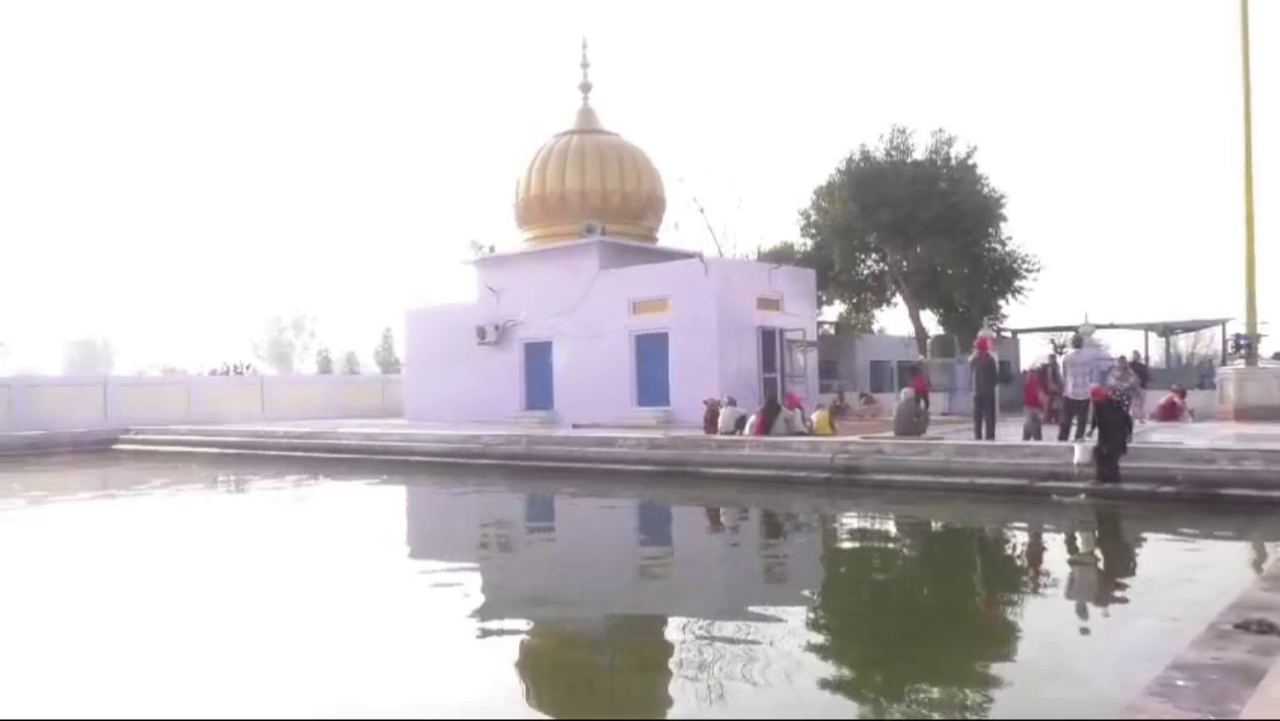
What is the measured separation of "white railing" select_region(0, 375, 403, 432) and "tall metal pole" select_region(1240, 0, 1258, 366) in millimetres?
20105

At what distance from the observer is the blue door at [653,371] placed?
61.3 feet

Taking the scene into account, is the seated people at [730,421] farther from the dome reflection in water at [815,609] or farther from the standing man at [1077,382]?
the dome reflection in water at [815,609]

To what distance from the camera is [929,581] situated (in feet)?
21.3

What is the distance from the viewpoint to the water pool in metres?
4.38

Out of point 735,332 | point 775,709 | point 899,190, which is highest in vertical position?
point 899,190

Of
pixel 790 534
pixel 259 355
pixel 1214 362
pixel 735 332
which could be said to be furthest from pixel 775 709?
Answer: pixel 259 355

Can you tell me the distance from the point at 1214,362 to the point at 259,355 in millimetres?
52969

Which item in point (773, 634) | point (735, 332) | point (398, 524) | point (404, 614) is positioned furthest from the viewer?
point (735, 332)

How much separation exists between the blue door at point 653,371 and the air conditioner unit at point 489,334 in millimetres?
3391

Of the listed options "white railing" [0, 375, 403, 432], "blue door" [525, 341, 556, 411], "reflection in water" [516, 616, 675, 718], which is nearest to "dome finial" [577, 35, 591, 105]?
"blue door" [525, 341, 556, 411]

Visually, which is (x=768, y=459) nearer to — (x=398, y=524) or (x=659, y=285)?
Answer: (x=398, y=524)

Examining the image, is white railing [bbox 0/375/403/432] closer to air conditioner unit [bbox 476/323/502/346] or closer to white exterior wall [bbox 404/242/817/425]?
white exterior wall [bbox 404/242/817/425]

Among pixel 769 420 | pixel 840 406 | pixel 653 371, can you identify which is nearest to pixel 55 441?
pixel 653 371

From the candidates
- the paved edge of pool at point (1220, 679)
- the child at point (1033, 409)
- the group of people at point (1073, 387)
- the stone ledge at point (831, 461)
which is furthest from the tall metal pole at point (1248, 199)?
the paved edge of pool at point (1220, 679)
